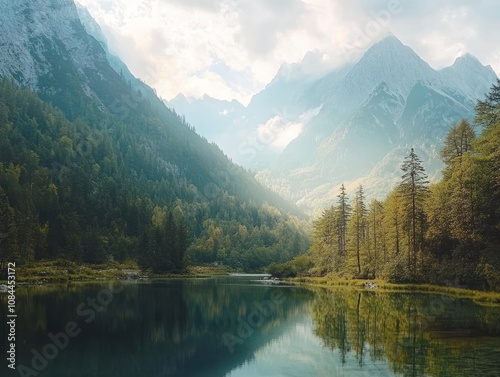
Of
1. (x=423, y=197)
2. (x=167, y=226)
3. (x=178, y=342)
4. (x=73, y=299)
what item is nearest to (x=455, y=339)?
(x=178, y=342)

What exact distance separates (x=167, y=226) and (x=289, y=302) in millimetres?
95429

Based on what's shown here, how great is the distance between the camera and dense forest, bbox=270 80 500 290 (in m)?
65.3

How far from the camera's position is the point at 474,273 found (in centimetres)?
6575

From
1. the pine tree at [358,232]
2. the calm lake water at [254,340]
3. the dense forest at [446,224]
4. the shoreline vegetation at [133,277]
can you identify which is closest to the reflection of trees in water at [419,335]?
the calm lake water at [254,340]

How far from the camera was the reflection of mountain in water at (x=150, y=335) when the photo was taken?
27141 millimetres

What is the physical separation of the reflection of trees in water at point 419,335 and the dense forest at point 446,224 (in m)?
13.9

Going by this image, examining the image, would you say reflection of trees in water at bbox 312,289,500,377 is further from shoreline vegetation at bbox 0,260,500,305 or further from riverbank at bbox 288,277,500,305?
shoreline vegetation at bbox 0,260,500,305

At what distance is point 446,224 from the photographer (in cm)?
7688

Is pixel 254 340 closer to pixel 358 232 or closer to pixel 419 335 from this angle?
pixel 419 335

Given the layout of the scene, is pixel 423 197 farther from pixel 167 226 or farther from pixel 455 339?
pixel 167 226

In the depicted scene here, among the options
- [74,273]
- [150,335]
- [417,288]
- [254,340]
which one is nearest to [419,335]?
[254,340]

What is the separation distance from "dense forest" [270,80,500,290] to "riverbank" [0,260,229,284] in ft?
185

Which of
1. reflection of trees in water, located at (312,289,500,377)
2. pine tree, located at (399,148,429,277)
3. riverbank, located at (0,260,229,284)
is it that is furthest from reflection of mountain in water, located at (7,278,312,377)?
riverbank, located at (0,260,229,284)

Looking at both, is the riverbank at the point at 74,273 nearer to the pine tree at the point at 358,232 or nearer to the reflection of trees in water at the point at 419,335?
the pine tree at the point at 358,232
